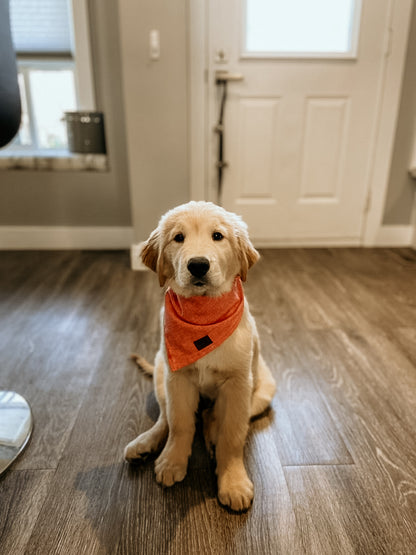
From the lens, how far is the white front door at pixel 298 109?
273cm

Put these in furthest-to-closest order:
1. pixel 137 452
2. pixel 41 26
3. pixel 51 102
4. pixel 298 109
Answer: pixel 51 102 < pixel 41 26 < pixel 298 109 < pixel 137 452

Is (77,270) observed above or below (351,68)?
below

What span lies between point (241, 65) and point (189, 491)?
8.42ft

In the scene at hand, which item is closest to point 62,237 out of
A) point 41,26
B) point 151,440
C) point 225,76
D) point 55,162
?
point 55,162

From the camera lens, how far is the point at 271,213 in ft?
10.1

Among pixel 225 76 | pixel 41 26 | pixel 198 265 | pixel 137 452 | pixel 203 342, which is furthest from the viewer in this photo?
pixel 41 26

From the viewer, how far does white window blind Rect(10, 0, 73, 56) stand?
9.60ft

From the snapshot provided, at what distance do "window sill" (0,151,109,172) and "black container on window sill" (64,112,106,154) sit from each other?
7cm

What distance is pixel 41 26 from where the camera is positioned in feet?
9.82

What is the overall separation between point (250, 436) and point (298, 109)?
2305 millimetres

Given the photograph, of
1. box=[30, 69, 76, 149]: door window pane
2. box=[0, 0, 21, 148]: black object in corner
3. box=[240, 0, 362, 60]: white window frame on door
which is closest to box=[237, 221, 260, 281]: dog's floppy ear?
box=[0, 0, 21, 148]: black object in corner

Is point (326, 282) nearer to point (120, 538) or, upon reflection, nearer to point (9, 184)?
point (120, 538)

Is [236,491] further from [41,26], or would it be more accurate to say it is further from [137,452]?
[41,26]

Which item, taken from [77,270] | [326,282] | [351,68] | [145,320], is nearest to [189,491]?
[145,320]
